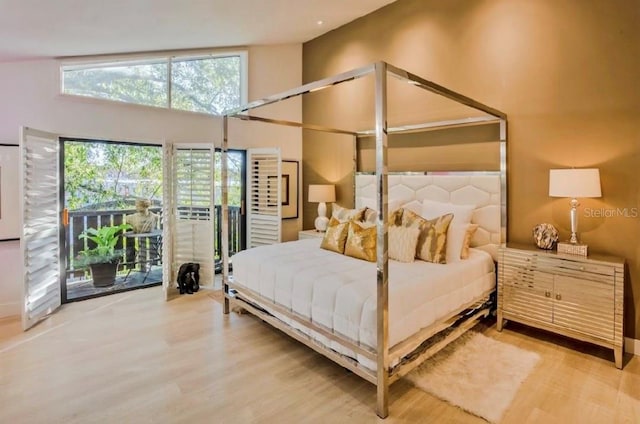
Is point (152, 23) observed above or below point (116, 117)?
above

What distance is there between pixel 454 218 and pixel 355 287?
1.73 metres

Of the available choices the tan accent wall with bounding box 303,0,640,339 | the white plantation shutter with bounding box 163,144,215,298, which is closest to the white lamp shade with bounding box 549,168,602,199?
the tan accent wall with bounding box 303,0,640,339

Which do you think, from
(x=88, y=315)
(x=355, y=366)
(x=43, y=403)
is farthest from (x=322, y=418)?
(x=88, y=315)

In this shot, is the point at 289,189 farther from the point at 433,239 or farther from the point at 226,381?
the point at 226,381

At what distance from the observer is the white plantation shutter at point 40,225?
347 cm

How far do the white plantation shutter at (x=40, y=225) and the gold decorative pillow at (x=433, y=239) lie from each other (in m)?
3.79

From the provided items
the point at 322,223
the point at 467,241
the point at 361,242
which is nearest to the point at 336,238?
the point at 361,242

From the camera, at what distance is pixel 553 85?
337cm

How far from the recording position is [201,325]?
360 centimetres

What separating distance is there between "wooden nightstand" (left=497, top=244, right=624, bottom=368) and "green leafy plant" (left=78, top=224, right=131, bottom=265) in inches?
186

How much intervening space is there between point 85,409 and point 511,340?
340 cm

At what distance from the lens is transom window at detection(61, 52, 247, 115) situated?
13.7ft

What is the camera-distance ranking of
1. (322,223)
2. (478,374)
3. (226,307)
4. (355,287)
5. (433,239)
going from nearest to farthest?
(355,287) < (478,374) < (433,239) < (226,307) < (322,223)

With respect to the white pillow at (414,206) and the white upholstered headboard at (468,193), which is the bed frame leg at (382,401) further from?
the white pillow at (414,206)
